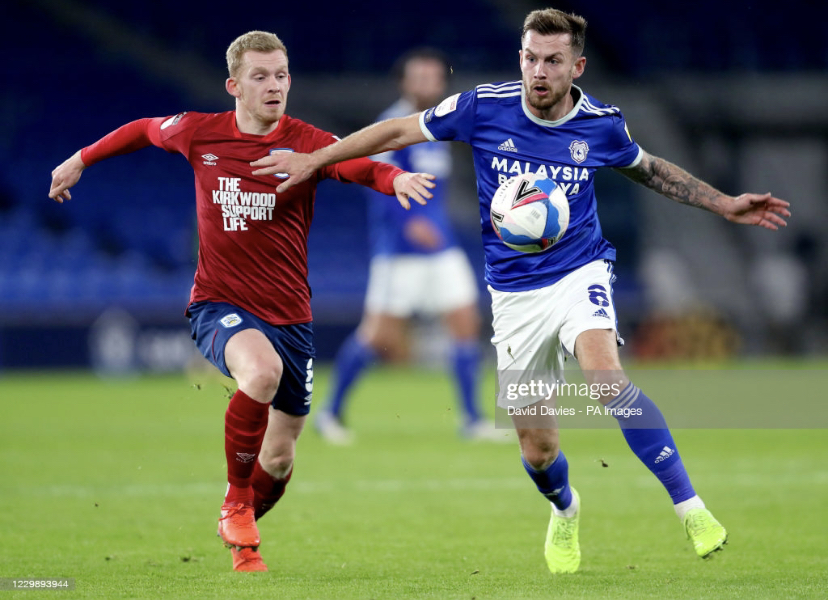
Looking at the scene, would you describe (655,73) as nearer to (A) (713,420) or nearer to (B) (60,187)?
(A) (713,420)

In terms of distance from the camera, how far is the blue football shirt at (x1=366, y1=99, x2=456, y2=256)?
1074cm

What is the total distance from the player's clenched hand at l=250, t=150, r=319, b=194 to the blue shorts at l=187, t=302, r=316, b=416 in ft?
1.95

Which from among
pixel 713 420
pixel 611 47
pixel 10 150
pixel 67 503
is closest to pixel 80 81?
pixel 10 150

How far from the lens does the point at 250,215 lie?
211 inches

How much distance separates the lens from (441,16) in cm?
2777

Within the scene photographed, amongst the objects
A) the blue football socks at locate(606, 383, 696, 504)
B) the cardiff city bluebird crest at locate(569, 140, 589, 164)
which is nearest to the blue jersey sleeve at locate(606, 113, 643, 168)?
the cardiff city bluebird crest at locate(569, 140, 589, 164)

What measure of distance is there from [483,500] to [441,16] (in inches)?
861

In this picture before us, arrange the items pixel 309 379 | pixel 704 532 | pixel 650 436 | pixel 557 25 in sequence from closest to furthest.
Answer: pixel 704 532
pixel 650 436
pixel 557 25
pixel 309 379

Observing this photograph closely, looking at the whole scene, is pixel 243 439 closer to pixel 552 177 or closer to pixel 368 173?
pixel 368 173

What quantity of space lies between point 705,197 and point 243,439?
2.26 metres

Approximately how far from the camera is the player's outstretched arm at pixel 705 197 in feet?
17.0

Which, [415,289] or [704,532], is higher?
[415,289]

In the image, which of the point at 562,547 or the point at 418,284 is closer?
the point at 562,547

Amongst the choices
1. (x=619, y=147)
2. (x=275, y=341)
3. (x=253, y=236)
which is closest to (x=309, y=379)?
(x=275, y=341)
